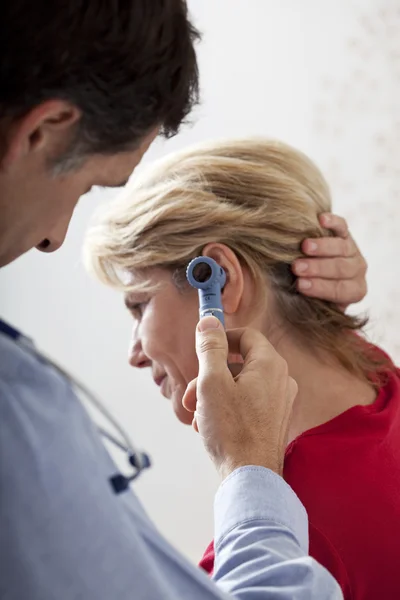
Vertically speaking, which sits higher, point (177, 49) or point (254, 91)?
point (254, 91)

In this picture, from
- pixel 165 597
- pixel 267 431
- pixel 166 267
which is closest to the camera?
pixel 165 597

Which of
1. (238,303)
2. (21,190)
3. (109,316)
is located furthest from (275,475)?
(109,316)

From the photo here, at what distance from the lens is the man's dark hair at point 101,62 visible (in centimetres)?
66

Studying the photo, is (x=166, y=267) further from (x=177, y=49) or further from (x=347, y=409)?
(x=177, y=49)

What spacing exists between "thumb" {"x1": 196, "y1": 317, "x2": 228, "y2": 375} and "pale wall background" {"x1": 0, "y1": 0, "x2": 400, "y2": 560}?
1.34 metres

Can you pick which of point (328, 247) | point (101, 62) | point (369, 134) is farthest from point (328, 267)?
point (369, 134)

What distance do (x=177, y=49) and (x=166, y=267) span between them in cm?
62

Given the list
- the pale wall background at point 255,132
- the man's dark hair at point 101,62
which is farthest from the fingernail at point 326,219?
the pale wall background at point 255,132

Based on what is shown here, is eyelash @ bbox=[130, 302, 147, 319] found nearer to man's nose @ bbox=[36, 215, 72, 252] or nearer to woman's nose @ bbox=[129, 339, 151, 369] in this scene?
woman's nose @ bbox=[129, 339, 151, 369]

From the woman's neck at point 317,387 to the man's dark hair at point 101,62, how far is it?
1.98 ft

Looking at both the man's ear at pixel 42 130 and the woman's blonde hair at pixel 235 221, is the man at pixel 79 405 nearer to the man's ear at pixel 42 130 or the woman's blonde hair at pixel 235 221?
the man's ear at pixel 42 130

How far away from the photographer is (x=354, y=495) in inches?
43.8

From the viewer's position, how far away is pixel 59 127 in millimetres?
699

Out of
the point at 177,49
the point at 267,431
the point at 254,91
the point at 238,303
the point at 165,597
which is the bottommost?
the point at 165,597
